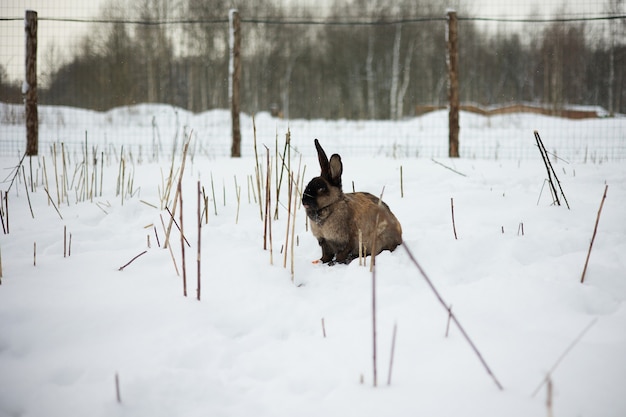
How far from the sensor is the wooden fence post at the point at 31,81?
670 centimetres

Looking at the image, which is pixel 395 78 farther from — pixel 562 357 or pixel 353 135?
pixel 562 357

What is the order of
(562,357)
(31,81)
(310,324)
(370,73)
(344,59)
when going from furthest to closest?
1. (344,59)
2. (370,73)
3. (31,81)
4. (310,324)
5. (562,357)

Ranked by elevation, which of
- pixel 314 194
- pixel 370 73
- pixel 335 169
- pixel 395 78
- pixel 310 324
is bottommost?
pixel 310 324

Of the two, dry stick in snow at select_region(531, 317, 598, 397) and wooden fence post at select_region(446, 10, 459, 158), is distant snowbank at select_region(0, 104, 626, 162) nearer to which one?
wooden fence post at select_region(446, 10, 459, 158)

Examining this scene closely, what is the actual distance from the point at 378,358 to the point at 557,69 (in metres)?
22.7

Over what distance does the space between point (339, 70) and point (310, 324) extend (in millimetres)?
26062

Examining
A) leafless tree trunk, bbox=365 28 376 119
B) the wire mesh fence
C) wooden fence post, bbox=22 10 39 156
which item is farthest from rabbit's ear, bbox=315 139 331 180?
leafless tree trunk, bbox=365 28 376 119

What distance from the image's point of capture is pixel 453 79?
6.74 metres

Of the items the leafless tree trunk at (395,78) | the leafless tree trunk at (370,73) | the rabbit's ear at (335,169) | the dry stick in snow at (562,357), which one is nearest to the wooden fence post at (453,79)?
the rabbit's ear at (335,169)

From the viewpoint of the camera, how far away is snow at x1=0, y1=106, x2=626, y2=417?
1.31 m

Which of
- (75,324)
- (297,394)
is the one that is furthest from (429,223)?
(75,324)

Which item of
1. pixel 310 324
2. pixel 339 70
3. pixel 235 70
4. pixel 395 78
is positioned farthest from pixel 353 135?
pixel 339 70

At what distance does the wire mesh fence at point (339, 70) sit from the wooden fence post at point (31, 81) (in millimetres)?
237

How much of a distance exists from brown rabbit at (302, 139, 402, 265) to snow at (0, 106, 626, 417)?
18 centimetres
